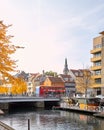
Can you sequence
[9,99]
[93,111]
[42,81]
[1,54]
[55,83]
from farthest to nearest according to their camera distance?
[42,81] < [55,83] < [9,99] < [93,111] < [1,54]

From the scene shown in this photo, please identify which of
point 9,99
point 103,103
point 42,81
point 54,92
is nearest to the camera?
point 103,103

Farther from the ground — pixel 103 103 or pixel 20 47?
pixel 20 47

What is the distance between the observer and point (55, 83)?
176 metres

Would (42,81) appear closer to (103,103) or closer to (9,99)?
(9,99)

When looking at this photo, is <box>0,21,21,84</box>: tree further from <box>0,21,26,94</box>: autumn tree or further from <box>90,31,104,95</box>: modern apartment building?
<box>90,31,104,95</box>: modern apartment building

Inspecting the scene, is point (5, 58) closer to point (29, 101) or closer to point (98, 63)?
point (29, 101)

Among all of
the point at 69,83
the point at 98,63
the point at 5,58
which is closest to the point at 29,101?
the point at 98,63

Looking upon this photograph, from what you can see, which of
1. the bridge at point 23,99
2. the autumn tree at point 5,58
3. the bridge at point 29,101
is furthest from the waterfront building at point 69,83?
the autumn tree at point 5,58

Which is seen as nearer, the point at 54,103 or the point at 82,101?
the point at 82,101

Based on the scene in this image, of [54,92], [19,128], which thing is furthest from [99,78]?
[19,128]

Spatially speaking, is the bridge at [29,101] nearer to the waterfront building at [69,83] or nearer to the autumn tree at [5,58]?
the waterfront building at [69,83]

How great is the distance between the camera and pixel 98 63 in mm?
124812

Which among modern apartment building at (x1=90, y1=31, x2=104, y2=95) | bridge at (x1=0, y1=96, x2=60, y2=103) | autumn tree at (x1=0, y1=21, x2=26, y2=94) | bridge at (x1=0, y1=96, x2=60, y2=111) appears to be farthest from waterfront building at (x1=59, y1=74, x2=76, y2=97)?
autumn tree at (x1=0, y1=21, x2=26, y2=94)

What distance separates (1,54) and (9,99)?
2943 inches
